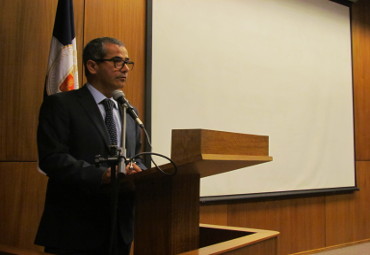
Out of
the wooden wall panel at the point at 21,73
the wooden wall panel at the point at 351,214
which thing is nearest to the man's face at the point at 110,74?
the wooden wall panel at the point at 21,73

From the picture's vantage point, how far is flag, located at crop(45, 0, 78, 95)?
8.79 ft

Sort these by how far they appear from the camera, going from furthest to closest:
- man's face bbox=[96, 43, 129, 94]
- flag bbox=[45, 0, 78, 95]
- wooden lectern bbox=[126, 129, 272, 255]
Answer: flag bbox=[45, 0, 78, 95] < man's face bbox=[96, 43, 129, 94] < wooden lectern bbox=[126, 129, 272, 255]

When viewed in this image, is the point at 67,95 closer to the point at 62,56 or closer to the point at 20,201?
the point at 62,56

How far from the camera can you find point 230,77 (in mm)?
4078

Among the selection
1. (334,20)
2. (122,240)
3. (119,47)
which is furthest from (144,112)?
(334,20)

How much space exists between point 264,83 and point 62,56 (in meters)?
2.22

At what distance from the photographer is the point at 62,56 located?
271 cm

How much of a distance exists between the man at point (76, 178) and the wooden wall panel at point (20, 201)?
1.05 meters

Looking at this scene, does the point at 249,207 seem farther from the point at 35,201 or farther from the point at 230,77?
the point at 35,201

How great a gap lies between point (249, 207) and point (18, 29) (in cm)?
250

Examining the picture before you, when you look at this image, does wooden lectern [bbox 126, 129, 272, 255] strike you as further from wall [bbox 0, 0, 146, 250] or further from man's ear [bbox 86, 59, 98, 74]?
wall [bbox 0, 0, 146, 250]

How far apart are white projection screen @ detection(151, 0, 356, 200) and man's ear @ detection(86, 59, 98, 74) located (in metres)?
1.42

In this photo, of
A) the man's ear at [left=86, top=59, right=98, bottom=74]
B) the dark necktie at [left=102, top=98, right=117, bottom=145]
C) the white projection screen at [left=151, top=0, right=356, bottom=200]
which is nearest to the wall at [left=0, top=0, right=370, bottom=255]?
the white projection screen at [left=151, top=0, right=356, bottom=200]

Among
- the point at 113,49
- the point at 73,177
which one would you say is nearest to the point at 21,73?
the point at 113,49
